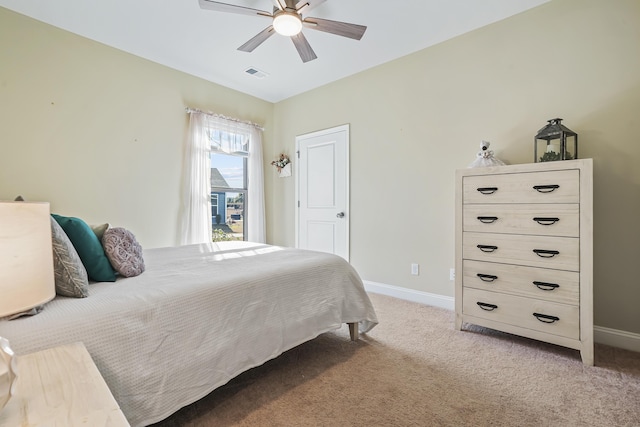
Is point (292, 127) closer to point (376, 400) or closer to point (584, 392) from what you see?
point (376, 400)

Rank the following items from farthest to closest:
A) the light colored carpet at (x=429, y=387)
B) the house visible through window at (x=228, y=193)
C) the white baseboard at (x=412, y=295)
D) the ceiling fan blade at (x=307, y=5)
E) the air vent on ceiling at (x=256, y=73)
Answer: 1. the house visible through window at (x=228, y=193)
2. the air vent on ceiling at (x=256, y=73)
3. the white baseboard at (x=412, y=295)
4. the ceiling fan blade at (x=307, y=5)
5. the light colored carpet at (x=429, y=387)

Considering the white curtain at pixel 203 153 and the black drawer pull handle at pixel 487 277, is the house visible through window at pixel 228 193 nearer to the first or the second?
the white curtain at pixel 203 153

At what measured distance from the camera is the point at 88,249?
1507 mm

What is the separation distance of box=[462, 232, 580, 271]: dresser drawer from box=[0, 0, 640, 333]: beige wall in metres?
0.53

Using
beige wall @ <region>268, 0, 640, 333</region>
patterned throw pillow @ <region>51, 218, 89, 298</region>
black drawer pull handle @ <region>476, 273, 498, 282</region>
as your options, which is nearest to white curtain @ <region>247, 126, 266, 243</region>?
beige wall @ <region>268, 0, 640, 333</region>

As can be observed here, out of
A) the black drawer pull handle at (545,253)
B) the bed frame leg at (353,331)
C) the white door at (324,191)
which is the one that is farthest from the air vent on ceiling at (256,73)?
the black drawer pull handle at (545,253)

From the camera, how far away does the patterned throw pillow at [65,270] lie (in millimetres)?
1229

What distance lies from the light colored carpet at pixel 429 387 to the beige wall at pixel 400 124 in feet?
2.37

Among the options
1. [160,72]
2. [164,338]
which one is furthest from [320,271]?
[160,72]

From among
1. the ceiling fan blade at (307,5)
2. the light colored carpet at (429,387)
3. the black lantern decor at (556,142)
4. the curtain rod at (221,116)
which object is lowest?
the light colored carpet at (429,387)

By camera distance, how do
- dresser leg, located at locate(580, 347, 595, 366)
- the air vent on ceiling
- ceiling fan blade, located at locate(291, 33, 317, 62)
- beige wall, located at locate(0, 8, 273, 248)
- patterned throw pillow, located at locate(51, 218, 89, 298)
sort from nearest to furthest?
patterned throw pillow, located at locate(51, 218, 89, 298)
dresser leg, located at locate(580, 347, 595, 366)
ceiling fan blade, located at locate(291, 33, 317, 62)
beige wall, located at locate(0, 8, 273, 248)
the air vent on ceiling

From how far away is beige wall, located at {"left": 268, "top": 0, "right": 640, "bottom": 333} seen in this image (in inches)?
85.5

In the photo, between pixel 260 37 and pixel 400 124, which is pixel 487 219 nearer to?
pixel 400 124

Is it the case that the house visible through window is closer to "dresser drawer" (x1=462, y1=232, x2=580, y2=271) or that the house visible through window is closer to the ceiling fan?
the ceiling fan
